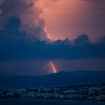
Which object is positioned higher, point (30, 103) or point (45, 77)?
point (45, 77)

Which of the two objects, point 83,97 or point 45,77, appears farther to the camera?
point 45,77

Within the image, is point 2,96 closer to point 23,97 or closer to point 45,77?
point 23,97

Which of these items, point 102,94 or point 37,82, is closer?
point 102,94

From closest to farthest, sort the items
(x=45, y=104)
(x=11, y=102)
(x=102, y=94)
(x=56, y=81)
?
(x=45, y=104)
(x=11, y=102)
(x=102, y=94)
(x=56, y=81)

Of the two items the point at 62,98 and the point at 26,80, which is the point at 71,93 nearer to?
the point at 62,98

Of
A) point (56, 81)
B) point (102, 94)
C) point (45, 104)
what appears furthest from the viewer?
point (56, 81)

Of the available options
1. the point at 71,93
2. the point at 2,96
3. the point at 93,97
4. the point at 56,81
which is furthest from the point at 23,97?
the point at 56,81

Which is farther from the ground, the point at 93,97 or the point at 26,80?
the point at 26,80

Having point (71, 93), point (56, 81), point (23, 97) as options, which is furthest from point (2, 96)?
point (56, 81)

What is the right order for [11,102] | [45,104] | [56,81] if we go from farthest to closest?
[56,81] < [11,102] < [45,104]
